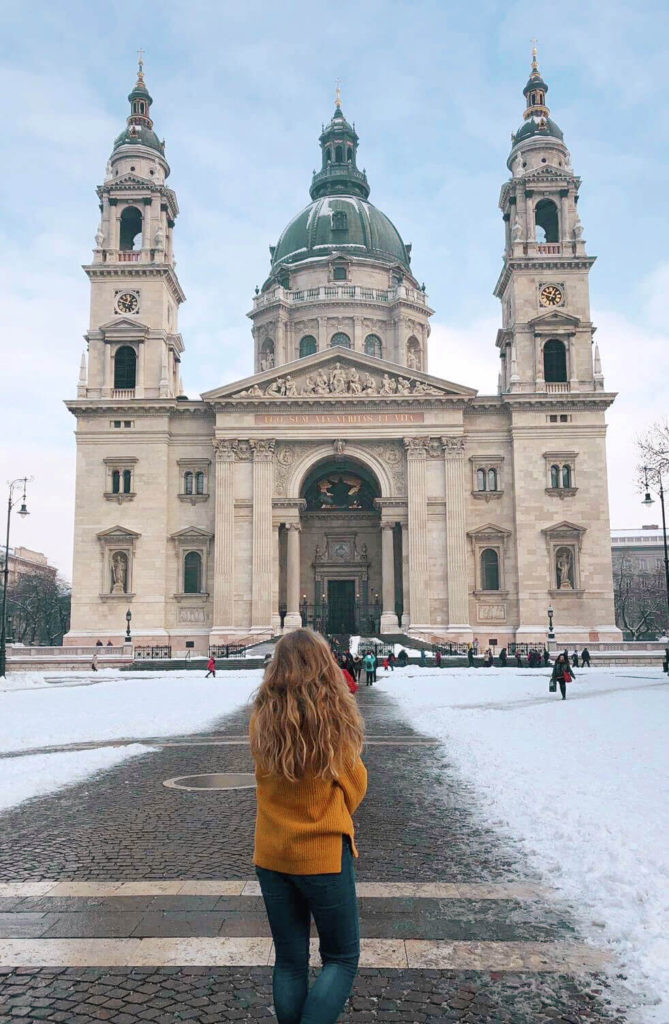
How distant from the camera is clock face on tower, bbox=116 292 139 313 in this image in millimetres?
61188

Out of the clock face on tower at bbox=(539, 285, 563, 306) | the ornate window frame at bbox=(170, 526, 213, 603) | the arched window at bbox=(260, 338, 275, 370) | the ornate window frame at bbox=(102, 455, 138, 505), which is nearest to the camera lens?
the ornate window frame at bbox=(170, 526, 213, 603)

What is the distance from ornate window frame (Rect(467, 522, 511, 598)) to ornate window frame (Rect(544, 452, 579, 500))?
3893 mm

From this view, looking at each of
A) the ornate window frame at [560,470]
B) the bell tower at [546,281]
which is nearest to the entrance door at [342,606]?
the ornate window frame at [560,470]

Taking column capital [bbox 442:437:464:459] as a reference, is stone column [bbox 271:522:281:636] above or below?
below

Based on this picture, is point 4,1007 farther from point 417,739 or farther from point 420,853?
point 417,739

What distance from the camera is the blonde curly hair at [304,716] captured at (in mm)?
4168

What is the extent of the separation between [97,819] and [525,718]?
11613 millimetres

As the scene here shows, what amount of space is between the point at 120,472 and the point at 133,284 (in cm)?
1277

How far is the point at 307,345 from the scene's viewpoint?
72875mm

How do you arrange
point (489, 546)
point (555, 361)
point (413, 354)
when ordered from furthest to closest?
point (413, 354) < point (555, 361) < point (489, 546)

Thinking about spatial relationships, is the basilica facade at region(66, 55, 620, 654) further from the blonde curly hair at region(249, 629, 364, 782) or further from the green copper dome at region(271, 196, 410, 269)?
the blonde curly hair at region(249, 629, 364, 782)

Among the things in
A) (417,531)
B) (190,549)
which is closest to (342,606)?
(417,531)

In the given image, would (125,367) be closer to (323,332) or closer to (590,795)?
(323,332)

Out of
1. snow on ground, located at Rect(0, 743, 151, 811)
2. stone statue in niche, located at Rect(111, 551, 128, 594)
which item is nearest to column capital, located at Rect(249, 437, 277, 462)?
stone statue in niche, located at Rect(111, 551, 128, 594)
